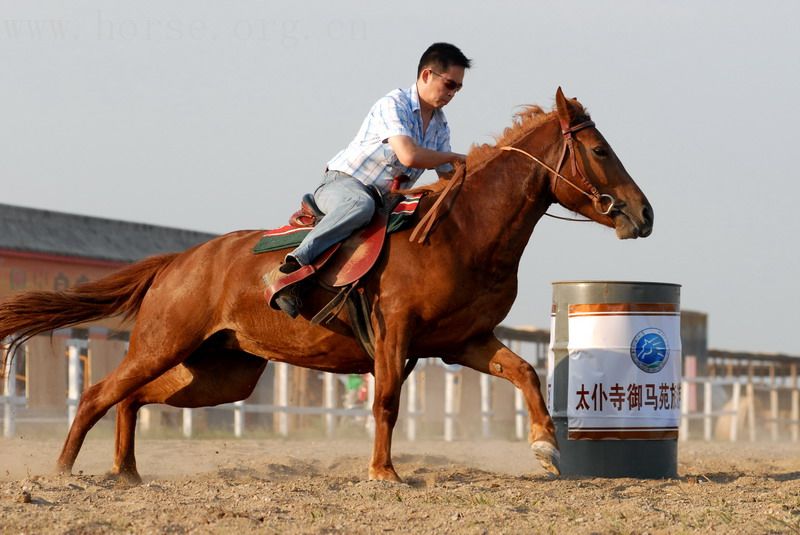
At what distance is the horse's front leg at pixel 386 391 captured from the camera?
6.71 meters

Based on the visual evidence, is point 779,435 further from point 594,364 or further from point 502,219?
point 502,219

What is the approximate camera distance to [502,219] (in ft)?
22.6

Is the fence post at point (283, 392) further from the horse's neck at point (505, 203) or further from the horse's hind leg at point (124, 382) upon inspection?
the horse's neck at point (505, 203)

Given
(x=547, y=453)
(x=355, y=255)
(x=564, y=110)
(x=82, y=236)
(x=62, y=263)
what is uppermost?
(x=82, y=236)

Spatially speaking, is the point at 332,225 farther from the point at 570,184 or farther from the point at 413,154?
the point at 570,184

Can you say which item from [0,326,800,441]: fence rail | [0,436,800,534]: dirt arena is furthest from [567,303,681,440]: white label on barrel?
[0,326,800,441]: fence rail

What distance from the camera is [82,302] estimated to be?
8.14 metres

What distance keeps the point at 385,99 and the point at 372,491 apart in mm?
2292

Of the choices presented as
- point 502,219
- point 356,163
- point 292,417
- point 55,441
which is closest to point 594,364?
point 502,219

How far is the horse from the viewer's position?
675 centimetres

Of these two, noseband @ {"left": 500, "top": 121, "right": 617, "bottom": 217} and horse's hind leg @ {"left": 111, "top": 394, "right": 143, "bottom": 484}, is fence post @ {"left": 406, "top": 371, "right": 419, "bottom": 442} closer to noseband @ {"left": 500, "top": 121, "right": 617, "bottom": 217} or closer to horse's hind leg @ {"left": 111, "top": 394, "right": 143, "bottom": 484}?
horse's hind leg @ {"left": 111, "top": 394, "right": 143, "bottom": 484}

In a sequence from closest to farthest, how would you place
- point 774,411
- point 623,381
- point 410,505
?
point 410,505 < point 623,381 < point 774,411

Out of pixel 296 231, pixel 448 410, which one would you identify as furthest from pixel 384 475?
pixel 448 410

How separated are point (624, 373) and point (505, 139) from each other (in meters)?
1.81
